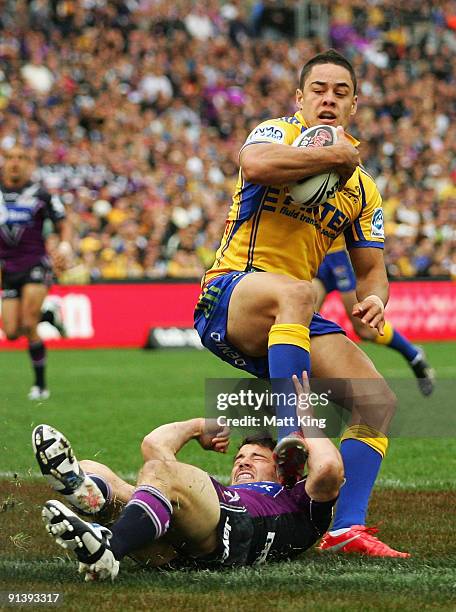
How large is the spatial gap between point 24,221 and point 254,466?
319 inches

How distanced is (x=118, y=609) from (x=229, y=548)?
69 centimetres

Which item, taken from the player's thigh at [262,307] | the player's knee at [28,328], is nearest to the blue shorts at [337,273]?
the player's knee at [28,328]

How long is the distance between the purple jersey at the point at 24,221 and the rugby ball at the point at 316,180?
24.8 feet

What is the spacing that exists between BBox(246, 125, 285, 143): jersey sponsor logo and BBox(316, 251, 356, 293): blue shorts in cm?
637

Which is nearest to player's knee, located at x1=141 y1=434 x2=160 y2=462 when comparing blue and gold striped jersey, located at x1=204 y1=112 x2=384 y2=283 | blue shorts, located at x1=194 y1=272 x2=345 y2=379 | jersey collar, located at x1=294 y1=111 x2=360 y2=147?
blue shorts, located at x1=194 y1=272 x2=345 y2=379

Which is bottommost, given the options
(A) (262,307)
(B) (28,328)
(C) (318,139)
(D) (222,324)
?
(B) (28,328)

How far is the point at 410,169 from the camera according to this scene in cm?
2545

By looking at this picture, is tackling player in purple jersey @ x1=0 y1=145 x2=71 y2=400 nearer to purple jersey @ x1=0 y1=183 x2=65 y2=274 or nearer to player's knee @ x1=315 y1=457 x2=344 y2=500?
purple jersey @ x1=0 y1=183 x2=65 y2=274

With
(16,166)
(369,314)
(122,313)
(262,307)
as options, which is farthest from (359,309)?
(122,313)

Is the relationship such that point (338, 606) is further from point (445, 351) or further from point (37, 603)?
point (445, 351)

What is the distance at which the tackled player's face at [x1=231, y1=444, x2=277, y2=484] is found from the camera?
16.5 feet

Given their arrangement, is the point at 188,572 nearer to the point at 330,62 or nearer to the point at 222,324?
the point at 222,324

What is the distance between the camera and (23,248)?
1265 cm

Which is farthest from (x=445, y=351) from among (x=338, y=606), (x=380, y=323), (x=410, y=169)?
(x=338, y=606)
